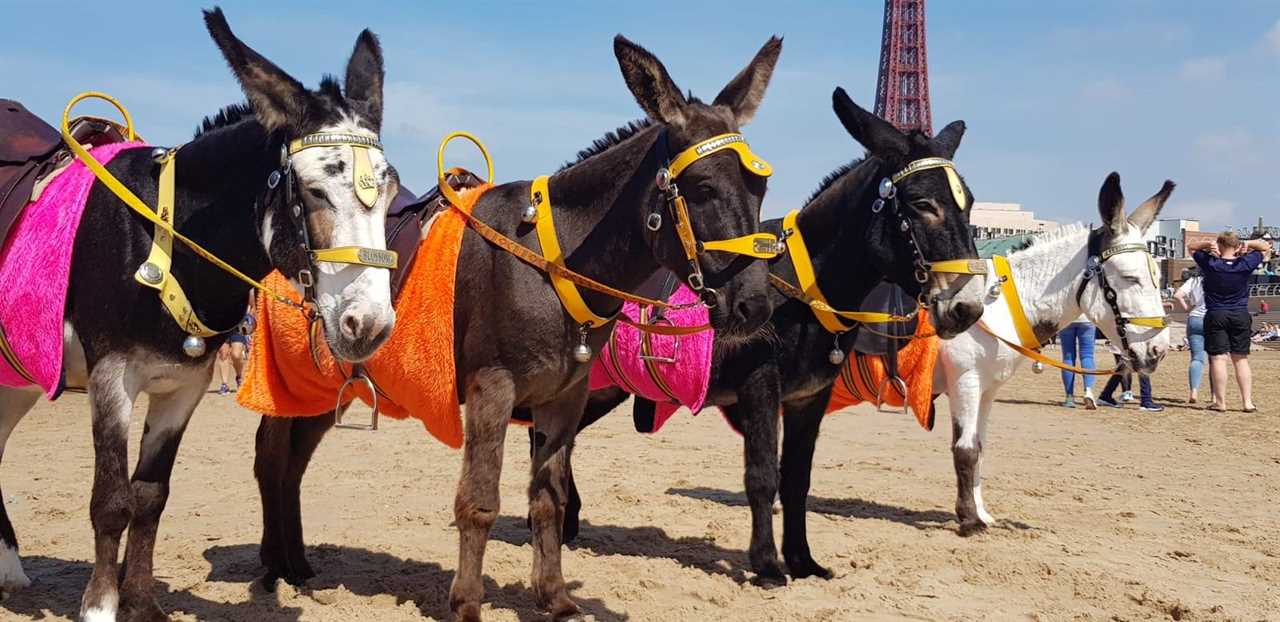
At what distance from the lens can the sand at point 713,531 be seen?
5.29 m

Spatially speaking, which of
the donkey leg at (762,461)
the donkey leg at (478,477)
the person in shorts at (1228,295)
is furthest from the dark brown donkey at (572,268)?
the person in shorts at (1228,295)

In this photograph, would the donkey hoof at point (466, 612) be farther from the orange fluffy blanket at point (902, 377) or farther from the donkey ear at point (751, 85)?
the orange fluffy blanket at point (902, 377)

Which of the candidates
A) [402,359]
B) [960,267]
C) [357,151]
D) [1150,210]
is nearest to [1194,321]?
[1150,210]

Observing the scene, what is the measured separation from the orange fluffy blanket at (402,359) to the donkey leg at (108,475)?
2.90 feet

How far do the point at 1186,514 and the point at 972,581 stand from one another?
3.10m

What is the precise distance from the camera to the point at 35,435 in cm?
1172

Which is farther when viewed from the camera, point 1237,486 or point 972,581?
point 1237,486

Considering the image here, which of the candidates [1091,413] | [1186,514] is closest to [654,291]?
[1186,514]

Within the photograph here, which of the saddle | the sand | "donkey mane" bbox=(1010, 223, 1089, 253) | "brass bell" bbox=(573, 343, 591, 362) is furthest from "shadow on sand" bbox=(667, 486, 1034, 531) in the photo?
the saddle

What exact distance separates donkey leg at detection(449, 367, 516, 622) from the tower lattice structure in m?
114

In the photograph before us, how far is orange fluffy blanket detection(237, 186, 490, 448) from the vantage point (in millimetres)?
4359

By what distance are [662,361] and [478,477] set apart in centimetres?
155

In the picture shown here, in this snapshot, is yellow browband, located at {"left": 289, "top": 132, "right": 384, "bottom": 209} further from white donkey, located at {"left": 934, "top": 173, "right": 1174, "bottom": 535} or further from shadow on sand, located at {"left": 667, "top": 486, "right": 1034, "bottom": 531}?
shadow on sand, located at {"left": 667, "top": 486, "right": 1034, "bottom": 531}

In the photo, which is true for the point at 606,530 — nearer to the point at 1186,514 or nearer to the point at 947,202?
the point at 947,202
